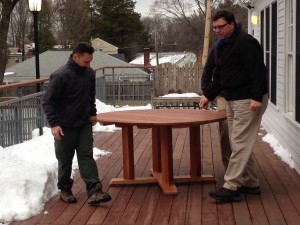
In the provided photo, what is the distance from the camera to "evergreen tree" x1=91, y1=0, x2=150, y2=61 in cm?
5502

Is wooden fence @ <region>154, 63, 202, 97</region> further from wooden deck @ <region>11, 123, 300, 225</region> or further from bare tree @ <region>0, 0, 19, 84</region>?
bare tree @ <region>0, 0, 19, 84</region>

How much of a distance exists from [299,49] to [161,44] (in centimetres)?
5715

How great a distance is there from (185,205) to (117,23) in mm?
51791

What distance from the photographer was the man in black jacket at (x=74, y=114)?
191 inches

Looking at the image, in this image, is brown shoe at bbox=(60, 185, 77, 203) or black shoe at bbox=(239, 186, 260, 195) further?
black shoe at bbox=(239, 186, 260, 195)

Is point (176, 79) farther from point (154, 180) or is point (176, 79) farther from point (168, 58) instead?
point (168, 58)

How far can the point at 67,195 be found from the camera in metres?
5.16

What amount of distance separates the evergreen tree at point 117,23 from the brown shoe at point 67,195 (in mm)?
50518

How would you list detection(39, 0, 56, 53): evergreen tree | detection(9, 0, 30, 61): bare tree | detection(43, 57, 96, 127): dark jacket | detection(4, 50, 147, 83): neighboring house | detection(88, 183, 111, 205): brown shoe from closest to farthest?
detection(43, 57, 96, 127): dark jacket
detection(88, 183, 111, 205): brown shoe
detection(4, 50, 147, 83): neighboring house
detection(39, 0, 56, 53): evergreen tree
detection(9, 0, 30, 61): bare tree

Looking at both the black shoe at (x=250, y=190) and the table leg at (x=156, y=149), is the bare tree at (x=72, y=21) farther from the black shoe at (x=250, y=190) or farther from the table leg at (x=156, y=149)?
the black shoe at (x=250, y=190)

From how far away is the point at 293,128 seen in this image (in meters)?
6.52

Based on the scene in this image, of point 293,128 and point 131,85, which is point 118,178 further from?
point 131,85

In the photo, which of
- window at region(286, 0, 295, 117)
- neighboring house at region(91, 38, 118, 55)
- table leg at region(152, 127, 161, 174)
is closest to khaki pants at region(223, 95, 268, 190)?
table leg at region(152, 127, 161, 174)

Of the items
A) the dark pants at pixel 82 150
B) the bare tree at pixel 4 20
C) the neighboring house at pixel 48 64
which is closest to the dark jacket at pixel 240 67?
the dark pants at pixel 82 150
